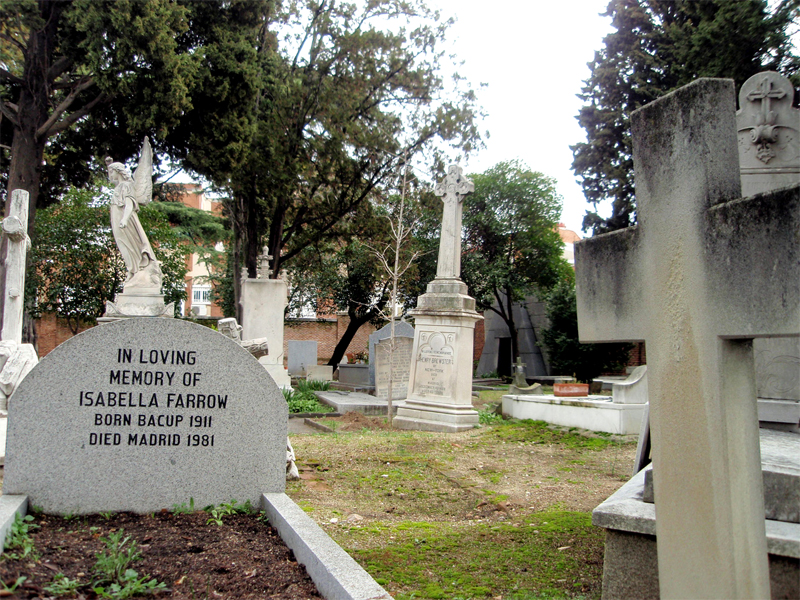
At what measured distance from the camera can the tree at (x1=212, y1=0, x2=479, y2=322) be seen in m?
19.8

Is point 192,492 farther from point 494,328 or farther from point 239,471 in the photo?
point 494,328

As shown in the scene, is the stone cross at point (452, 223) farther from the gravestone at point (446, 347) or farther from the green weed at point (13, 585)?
the green weed at point (13, 585)

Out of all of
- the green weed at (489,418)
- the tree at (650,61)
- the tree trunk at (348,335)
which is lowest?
the green weed at (489,418)

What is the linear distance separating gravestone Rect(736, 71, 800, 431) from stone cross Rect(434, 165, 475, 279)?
22.9 ft

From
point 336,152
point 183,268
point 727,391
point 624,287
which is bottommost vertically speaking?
point 727,391

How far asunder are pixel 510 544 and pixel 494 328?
29.1m

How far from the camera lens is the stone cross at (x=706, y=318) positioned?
1986 mm

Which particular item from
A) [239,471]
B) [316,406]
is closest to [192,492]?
[239,471]

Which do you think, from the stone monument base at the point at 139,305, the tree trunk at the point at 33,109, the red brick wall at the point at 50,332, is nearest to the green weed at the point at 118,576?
the stone monument base at the point at 139,305

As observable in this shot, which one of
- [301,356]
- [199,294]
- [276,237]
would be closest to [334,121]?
[276,237]

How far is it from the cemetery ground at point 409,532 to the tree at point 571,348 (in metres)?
15.9

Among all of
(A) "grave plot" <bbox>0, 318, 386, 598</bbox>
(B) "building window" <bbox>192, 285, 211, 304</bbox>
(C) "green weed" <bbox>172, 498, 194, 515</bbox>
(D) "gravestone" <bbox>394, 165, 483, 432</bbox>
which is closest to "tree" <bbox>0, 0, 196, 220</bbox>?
(D) "gravestone" <bbox>394, 165, 483, 432</bbox>

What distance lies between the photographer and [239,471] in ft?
14.1

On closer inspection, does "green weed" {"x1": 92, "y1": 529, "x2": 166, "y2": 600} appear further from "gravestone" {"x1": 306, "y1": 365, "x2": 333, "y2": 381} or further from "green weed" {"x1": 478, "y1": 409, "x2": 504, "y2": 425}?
"gravestone" {"x1": 306, "y1": 365, "x2": 333, "y2": 381}
